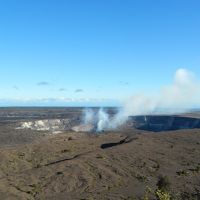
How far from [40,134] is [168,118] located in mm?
64581

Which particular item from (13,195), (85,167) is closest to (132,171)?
(85,167)

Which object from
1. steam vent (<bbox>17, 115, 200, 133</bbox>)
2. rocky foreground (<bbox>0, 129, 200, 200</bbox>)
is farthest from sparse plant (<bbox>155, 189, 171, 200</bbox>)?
steam vent (<bbox>17, 115, 200, 133</bbox>)

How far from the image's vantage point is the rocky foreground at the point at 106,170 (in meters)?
46.1

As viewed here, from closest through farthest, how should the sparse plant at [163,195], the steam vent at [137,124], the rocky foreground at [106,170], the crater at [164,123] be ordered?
the sparse plant at [163,195] < the rocky foreground at [106,170] < the crater at [164,123] < the steam vent at [137,124]

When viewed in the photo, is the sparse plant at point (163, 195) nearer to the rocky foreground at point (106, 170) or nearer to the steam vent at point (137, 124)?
the rocky foreground at point (106, 170)

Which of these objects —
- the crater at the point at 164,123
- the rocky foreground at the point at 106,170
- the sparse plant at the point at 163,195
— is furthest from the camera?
the crater at the point at 164,123

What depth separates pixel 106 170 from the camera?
5622cm

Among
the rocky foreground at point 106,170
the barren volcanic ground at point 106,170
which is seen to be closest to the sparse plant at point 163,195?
the barren volcanic ground at point 106,170

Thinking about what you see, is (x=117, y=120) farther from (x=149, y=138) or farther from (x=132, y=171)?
(x=132, y=171)

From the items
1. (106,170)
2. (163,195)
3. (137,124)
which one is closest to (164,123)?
(137,124)

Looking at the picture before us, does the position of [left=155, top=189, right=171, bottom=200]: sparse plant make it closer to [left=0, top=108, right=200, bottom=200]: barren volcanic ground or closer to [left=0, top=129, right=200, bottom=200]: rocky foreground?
[left=0, top=108, right=200, bottom=200]: barren volcanic ground

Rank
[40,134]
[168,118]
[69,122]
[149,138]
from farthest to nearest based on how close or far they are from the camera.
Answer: [69,122], [168,118], [40,134], [149,138]

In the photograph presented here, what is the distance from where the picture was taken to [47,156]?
70.6 m

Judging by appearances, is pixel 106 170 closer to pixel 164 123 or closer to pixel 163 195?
pixel 163 195
